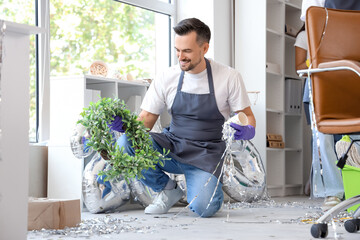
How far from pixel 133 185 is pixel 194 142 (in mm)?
504

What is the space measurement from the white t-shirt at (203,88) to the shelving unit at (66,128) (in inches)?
17.9

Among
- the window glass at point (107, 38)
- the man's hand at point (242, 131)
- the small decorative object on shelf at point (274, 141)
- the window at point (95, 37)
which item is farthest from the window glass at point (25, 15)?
the small decorative object on shelf at point (274, 141)

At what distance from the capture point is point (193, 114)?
11.2 feet

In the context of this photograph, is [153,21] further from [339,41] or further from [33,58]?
[339,41]

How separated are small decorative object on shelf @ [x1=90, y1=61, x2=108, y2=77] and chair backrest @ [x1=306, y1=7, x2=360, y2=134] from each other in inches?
67.2

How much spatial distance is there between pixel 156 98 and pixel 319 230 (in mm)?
1480

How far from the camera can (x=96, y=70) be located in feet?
12.8

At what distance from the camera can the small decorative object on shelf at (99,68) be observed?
3.89m

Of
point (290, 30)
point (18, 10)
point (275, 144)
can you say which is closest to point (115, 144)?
→ point (18, 10)

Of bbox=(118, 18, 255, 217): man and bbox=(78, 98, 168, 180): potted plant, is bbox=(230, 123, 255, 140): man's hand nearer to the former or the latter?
bbox=(118, 18, 255, 217): man

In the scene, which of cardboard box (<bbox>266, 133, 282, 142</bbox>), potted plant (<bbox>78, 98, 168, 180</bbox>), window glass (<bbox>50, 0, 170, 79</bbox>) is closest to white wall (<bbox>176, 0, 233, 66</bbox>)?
window glass (<bbox>50, 0, 170, 79</bbox>)

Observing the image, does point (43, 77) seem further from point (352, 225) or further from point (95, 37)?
point (352, 225)

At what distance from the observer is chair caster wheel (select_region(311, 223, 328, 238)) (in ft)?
7.48

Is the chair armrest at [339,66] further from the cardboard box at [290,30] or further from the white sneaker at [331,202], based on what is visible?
the cardboard box at [290,30]
